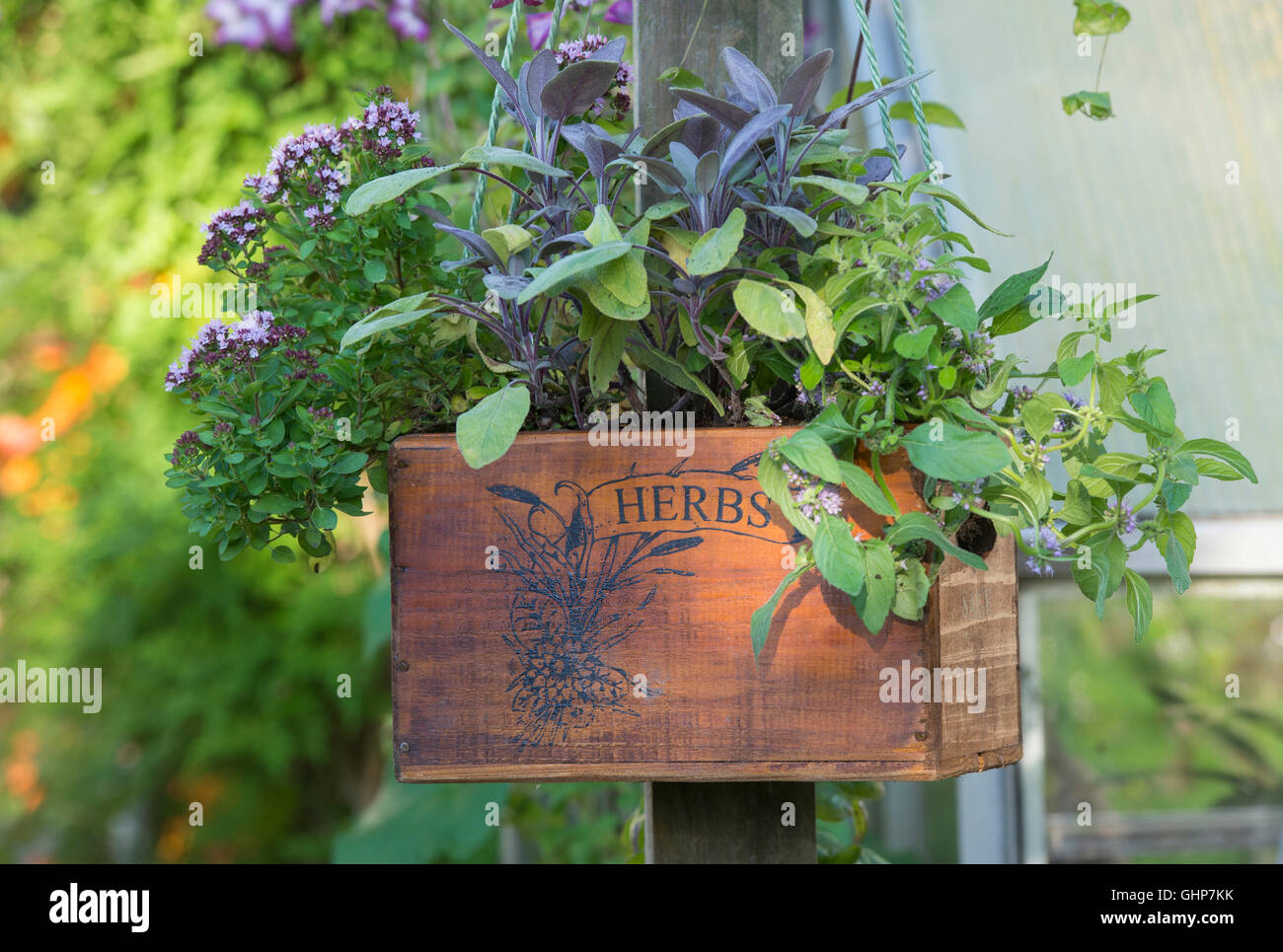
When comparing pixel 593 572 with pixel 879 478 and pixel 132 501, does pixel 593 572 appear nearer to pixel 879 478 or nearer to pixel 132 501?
pixel 879 478

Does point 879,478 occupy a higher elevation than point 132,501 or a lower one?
lower

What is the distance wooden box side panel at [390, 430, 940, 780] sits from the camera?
64 cm

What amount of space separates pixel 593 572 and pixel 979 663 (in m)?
0.26

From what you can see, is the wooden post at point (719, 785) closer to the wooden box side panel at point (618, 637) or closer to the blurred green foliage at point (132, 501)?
the wooden box side panel at point (618, 637)

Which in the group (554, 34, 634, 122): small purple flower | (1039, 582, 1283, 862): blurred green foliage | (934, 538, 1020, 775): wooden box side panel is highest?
(554, 34, 634, 122): small purple flower

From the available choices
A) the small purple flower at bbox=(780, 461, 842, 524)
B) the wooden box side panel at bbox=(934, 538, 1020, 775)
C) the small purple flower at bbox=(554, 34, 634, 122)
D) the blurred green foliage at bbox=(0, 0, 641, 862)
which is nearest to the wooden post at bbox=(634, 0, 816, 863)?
the small purple flower at bbox=(554, 34, 634, 122)

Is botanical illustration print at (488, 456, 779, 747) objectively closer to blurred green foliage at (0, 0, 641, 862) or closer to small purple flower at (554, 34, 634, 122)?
small purple flower at (554, 34, 634, 122)

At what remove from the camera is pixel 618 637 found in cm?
66

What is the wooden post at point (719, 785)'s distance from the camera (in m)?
0.80

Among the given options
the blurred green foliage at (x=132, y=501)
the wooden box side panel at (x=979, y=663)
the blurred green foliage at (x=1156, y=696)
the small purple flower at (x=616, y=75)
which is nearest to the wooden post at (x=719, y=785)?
the small purple flower at (x=616, y=75)

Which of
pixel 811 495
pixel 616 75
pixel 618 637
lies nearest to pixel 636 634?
pixel 618 637

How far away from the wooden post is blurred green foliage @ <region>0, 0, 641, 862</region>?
1.90 m
